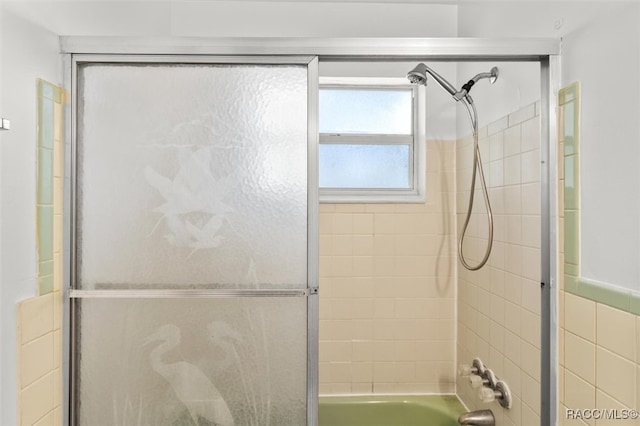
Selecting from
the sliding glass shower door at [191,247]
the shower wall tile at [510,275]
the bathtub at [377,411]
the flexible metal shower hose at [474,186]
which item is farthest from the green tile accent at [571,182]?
the bathtub at [377,411]

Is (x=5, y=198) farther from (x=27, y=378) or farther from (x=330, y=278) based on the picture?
(x=330, y=278)

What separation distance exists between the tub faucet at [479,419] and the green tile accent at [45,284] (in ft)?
5.59

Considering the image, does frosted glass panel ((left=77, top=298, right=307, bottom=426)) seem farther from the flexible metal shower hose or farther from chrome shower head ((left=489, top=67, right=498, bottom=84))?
chrome shower head ((left=489, top=67, right=498, bottom=84))

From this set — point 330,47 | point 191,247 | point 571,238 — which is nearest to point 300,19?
point 330,47

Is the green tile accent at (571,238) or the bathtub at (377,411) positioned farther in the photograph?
the bathtub at (377,411)

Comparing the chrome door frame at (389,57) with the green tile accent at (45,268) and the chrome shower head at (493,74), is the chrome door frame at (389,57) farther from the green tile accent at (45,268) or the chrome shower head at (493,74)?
the chrome shower head at (493,74)

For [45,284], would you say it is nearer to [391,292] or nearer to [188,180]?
[188,180]

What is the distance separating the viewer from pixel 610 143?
1.12 m

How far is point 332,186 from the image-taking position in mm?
2307

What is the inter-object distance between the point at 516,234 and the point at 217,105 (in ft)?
3.99

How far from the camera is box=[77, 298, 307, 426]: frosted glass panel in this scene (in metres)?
1.28

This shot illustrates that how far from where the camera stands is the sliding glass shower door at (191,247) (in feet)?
4.20

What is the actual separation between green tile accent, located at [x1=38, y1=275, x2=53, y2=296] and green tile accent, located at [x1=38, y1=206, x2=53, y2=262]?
5 centimetres

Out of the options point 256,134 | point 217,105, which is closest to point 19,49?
point 217,105
